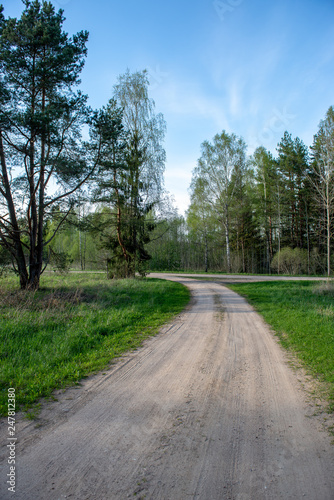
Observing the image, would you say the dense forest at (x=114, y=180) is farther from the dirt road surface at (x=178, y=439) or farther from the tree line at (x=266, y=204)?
the dirt road surface at (x=178, y=439)

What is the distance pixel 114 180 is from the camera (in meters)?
17.2

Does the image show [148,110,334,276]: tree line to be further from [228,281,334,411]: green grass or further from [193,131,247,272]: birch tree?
[228,281,334,411]: green grass

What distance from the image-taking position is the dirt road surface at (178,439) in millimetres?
2207

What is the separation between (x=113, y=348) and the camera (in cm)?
575

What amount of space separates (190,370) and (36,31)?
44.1 ft

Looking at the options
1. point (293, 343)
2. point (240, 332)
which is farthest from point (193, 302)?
point (293, 343)

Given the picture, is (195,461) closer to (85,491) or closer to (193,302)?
(85,491)

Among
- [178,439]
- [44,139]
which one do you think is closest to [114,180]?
[44,139]

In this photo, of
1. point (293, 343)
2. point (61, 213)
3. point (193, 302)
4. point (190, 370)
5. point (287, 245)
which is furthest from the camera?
point (287, 245)

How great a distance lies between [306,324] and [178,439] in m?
5.66

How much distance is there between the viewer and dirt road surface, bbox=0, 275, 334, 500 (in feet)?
7.24

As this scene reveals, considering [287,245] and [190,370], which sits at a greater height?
[287,245]

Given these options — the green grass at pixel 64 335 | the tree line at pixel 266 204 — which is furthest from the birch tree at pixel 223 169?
the green grass at pixel 64 335

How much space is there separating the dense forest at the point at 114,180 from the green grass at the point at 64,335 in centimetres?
451
